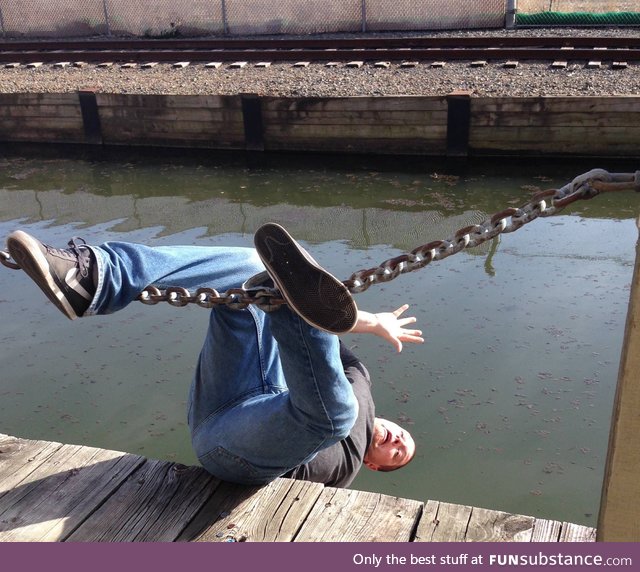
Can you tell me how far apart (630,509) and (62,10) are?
16.8 m

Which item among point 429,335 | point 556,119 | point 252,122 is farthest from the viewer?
point 252,122

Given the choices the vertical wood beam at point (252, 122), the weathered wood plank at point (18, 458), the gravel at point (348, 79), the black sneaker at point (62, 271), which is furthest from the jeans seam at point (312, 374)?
the vertical wood beam at point (252, 122)

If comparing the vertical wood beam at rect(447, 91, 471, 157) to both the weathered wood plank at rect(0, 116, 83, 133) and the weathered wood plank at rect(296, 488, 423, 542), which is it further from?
the weathered wood plank at rect(296, 488, 423, 542)

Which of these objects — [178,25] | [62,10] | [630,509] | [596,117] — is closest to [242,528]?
[630,509]

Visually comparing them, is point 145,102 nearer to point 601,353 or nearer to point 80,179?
point 80,179

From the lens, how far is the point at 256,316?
236 cm

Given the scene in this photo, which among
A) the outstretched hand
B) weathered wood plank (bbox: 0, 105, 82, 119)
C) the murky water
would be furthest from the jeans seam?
weathered wood plank (bbox: 0, 105, 82, 119)

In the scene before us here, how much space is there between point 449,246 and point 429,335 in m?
3.00

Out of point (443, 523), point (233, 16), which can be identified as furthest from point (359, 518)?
point (233, 16)

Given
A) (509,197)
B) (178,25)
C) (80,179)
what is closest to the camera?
(509,197)

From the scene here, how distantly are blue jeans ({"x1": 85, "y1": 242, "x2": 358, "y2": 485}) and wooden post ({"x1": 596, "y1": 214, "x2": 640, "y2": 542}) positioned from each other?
0.75 meters

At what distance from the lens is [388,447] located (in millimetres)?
2787

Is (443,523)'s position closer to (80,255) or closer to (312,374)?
(312,374)

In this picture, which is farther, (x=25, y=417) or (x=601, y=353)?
(x=601, y=353)
